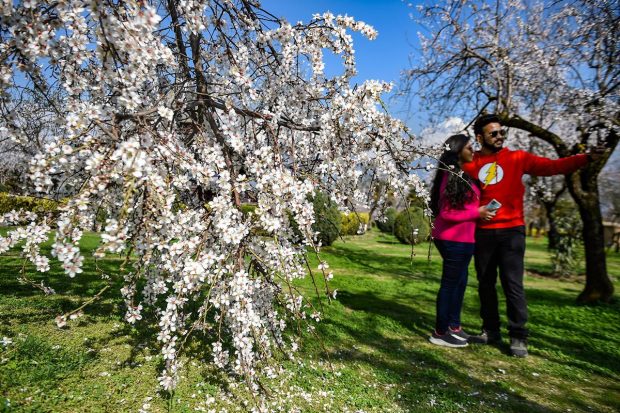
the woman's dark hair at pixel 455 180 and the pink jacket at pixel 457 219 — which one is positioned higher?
the woman's dark hair at pixel 455 180

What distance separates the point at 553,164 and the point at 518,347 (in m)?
1.88

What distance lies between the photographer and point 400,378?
3168 mm

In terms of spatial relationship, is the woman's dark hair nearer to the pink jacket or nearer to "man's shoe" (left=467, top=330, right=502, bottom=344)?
the pink jacket

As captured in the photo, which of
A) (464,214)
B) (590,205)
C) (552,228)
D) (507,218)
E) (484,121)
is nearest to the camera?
(464,214)

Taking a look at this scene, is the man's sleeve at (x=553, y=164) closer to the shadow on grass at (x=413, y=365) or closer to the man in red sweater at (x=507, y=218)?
the man in red sweater at (x=507, y=218)

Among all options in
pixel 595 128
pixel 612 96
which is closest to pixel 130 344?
pixel 595 128

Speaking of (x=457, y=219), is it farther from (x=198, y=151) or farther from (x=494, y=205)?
(x=198, y=151)

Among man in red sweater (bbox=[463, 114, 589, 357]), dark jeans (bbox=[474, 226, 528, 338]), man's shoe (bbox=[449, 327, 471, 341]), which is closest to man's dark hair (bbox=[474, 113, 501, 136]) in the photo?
man in red sweater (bbox=[463, 114, 589, 357])

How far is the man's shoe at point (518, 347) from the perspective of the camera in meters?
3.84

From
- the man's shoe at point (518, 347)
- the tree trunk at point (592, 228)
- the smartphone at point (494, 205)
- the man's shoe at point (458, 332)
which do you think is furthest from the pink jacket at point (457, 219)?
the tree trunk at point (592, 228)

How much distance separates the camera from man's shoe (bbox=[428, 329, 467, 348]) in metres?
4.02

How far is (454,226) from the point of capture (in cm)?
385

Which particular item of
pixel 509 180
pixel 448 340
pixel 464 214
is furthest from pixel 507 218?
pixel 448 340

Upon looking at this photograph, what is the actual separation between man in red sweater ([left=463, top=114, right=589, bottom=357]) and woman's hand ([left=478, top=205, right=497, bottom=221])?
6.9 inches
